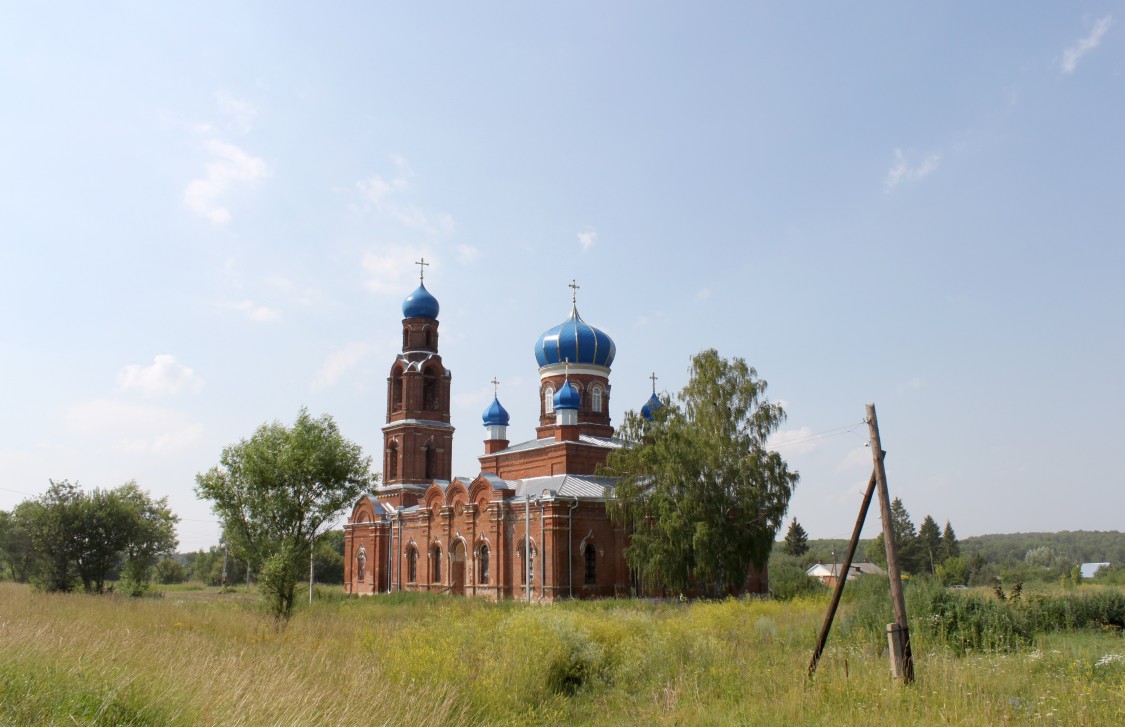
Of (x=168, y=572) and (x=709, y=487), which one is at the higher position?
(x=709, y=487)

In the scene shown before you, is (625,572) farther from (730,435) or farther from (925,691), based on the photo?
(925,691)

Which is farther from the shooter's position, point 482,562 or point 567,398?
point 567,398

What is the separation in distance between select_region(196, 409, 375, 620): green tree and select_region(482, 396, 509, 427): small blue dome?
12068 mm

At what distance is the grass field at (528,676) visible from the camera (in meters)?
7.15

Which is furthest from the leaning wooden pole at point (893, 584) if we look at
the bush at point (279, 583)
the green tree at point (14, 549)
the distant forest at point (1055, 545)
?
the distant forest at point (1055, 545)

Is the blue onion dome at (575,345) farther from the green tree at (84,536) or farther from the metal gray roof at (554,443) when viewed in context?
the green tree at (84,536)

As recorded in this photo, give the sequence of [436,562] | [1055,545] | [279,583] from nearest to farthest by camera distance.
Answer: [279,583] < [436,562] < [1055,545]

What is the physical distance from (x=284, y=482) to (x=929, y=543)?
70.8 meters

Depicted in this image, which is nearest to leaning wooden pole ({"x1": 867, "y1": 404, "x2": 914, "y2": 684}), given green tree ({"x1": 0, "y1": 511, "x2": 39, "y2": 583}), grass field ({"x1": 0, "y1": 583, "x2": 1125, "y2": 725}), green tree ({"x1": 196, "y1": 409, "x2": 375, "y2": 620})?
grass field ({"x1": 0, "y1": 583, "x2": 1125, "y2": 725})

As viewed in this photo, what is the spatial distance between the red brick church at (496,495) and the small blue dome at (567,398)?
5cm

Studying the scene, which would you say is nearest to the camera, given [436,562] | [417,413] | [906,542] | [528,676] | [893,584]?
[528,676]

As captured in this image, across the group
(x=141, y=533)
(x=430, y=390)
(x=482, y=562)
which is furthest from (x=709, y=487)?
(x=141, y=533)

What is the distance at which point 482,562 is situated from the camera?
35.1 meters

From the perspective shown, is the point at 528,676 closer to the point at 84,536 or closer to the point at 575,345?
the point at 575,345
